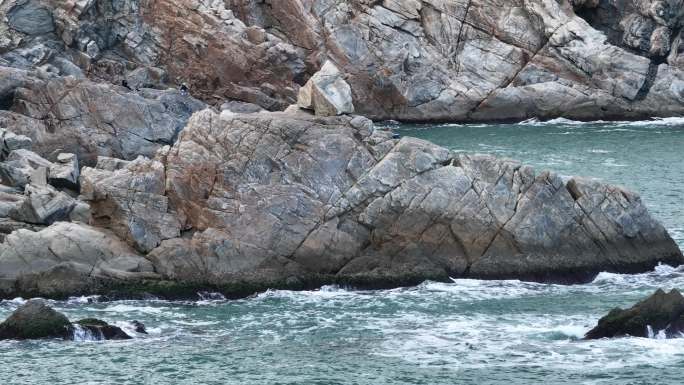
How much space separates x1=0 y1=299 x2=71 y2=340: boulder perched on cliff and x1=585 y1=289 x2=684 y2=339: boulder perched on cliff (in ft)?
61.2

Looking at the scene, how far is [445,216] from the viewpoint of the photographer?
50.9 metres

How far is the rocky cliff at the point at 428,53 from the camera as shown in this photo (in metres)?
97.1

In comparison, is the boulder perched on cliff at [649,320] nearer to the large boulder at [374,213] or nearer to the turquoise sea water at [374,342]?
the turquoise sea water at [374,342]

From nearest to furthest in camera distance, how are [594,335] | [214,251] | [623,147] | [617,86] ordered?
1. [594,335]
2. [214,251]
3. [623,147]
4. [617,86]

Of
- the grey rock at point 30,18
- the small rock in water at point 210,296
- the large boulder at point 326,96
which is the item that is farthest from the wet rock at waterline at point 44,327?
the grey rock at point 30,18

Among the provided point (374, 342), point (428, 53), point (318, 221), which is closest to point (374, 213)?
point (318, 221)

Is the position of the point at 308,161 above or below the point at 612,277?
above

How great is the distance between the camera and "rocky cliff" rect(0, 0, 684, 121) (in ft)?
319

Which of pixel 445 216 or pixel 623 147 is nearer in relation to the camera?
pixel 445 216

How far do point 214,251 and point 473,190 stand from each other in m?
11.4

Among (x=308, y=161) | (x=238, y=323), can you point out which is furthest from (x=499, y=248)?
(x=238, y=323)

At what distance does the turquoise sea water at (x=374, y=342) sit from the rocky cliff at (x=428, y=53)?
50050mm

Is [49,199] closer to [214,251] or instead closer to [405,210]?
[214,251]

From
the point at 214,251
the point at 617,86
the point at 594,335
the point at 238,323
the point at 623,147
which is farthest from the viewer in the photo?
the point at 617,86
